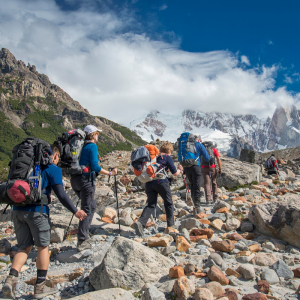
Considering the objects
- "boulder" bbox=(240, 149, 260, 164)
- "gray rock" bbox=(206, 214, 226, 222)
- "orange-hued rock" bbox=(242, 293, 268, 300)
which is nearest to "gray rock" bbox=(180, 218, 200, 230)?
"gray rock" bbox=(206, 214, 226, 222)

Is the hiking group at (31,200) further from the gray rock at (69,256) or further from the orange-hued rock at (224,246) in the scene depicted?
the orange-hued rock at (224,246)

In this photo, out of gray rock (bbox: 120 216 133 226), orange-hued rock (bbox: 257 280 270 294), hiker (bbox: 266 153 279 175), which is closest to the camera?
orange-hued rock (bbox: 257 280 270 294)

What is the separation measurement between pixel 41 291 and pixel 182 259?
7.86 feet

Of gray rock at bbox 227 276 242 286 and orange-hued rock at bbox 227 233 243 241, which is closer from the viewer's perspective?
gray rock at bbox 227 276 242 286

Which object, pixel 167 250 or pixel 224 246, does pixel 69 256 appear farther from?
pixel 224 246

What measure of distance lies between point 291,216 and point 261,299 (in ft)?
9.46

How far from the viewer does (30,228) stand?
353 cm

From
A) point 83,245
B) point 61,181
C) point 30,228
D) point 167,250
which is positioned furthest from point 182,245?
point 30,228

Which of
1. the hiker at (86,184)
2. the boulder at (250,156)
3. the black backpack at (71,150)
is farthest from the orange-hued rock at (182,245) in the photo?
the boulder at (250,156)

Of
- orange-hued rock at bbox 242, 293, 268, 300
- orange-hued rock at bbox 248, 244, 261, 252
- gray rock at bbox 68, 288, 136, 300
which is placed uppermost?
orange-hued rock at bbox 248, 244, 261, 252

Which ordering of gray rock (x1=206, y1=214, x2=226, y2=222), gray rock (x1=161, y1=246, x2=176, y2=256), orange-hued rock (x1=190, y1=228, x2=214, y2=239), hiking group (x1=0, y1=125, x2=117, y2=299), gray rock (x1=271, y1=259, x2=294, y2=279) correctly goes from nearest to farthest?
hiking group (x1=0, y1=125, x2=117, y2=299)
gray rock (x1=271, y1=259, x2=294, y2=279)
gray rock (x1=161, y1=246, x2=176, y2=256)
orange-hued rock (x1=190, y1=228, x2=214, y2=239)
gray rock (x1=206, y1=214, x2=226, y2=222)

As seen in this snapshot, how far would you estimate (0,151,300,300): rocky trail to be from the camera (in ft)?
10.5

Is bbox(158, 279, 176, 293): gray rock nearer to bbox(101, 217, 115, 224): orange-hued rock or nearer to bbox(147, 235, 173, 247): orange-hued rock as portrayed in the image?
bbox(147, 235, 173, 247): orange-hued rock

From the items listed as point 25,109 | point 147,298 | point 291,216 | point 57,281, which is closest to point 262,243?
point 291,216
